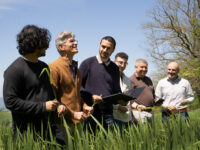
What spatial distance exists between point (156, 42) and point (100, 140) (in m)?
18.1

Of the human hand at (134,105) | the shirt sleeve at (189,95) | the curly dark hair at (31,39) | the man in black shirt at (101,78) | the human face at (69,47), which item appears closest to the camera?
the curly dark hair at (31,39)

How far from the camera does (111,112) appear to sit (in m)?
3.32

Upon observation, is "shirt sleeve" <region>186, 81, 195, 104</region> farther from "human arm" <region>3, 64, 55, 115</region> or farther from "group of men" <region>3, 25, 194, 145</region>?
"human arm" <region>3, 64, 55, 115</region>

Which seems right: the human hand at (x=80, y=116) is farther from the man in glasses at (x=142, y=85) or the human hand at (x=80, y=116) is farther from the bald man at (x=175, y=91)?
the bald man at (x=175, y=91)

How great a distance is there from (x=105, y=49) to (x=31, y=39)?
131 centimetres

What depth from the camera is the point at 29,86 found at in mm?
2037

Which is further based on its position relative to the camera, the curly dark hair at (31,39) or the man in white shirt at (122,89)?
the man in white shirt at (122,89)

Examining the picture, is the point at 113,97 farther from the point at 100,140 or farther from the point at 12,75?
the point at 12,75

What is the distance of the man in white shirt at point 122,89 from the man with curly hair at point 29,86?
4.67 ft

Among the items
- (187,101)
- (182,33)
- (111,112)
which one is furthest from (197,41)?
(111,112)

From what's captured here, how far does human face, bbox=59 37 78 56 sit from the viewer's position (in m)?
2.67

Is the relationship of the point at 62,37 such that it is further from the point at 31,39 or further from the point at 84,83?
the point at 84,83

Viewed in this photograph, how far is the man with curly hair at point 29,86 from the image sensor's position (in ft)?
6.41

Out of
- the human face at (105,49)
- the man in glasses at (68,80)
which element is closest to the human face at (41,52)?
the man in glasses at (68,80)
